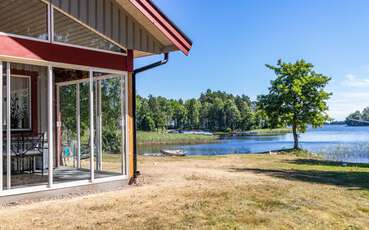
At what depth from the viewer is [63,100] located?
959cm

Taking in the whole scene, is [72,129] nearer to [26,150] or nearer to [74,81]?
[74,81]

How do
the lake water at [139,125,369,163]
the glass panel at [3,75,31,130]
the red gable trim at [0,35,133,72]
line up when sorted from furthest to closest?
the lake water at [139,125,369,163]
the glass panel at [3,75,31,130]
the red gable trim at [0,35,133,72]

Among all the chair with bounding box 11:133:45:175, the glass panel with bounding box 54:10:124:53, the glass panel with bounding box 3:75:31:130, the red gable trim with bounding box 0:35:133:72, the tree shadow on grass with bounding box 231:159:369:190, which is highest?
the glass panel with bounding box 54:10:124:53

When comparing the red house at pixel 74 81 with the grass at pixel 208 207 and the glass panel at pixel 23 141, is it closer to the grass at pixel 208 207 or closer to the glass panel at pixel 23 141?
the glass panel at pixel 23 141

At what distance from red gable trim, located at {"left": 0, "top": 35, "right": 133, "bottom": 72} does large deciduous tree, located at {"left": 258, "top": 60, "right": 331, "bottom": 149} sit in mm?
13827

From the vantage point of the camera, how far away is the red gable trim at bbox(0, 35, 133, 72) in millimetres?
6137

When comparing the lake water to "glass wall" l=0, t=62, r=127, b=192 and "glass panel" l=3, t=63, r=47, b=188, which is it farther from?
"glass panel" l=3, t=63, r=47, b=188

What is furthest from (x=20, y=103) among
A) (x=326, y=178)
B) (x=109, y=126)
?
(x=326, y=178)

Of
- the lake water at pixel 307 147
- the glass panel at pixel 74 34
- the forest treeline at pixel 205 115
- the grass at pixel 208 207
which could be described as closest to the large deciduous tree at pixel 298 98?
the lake water at pixel 307 147

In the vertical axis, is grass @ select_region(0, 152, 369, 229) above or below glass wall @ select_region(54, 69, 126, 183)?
below

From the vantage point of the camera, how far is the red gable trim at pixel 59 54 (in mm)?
6137

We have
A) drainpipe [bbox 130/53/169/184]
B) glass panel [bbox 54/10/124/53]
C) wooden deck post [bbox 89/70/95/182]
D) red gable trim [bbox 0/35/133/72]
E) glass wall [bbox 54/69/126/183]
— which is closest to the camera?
red gable trim [bbox 0/35/133/72]

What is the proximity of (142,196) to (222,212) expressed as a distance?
5.63 feet

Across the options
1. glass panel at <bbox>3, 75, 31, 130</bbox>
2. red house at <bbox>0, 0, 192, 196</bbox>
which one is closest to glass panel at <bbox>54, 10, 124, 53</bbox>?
red house at <bbox>0, 0, 192, 196</bbox>
